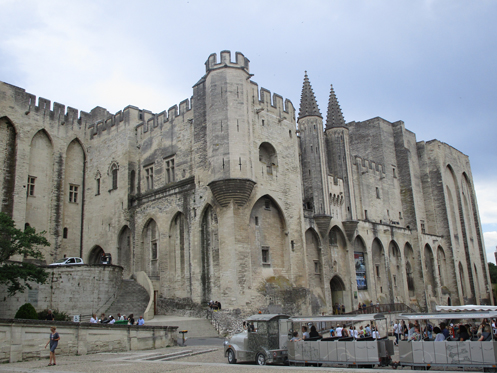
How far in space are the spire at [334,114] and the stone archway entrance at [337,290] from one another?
12492 mm

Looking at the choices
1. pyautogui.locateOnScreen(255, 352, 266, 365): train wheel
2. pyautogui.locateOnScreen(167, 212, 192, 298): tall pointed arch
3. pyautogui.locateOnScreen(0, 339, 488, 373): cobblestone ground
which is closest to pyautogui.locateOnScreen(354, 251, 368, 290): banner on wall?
pyautogui.locateOnScreen(167, 212, 192, 298): tall pointed arch

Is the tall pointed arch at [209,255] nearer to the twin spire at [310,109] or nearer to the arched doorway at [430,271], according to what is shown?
the twin spire at [310,109]

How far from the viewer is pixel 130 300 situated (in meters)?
26.3

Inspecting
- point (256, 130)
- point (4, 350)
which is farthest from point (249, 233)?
point (4, 350)

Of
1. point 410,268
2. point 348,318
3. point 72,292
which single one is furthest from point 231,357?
point 410,268

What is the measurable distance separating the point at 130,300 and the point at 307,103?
19.7 m

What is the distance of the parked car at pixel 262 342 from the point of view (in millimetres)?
15300

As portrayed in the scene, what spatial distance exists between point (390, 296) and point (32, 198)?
2961 centimetres

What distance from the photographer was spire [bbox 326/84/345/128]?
38.6 metres

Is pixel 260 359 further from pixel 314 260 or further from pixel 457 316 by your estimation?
pixel 314 260

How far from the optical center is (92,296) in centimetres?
2542

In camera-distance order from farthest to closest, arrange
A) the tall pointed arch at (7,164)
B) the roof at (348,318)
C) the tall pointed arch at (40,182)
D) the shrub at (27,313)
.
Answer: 1. the tall pointed arch at (40,182)
2. the tall pointed arch at (7,164)
3. the shrub at (27,313)
4. the roof at (348,318)

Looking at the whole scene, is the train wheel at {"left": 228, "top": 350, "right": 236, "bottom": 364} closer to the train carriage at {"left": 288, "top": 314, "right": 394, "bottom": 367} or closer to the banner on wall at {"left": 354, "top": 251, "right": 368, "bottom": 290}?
the train carriage at {"left": 288, "top": 314, "right": 394, "bottom": 367}

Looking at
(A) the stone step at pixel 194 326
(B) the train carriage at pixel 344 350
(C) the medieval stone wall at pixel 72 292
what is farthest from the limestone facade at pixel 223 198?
(B) the train carriage at pixel 344 350
